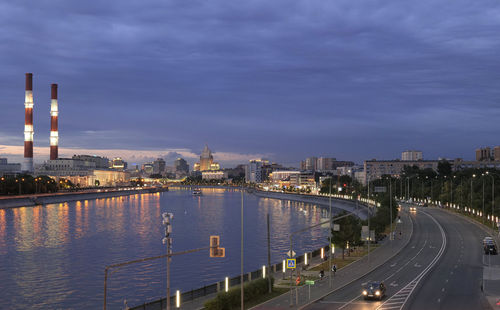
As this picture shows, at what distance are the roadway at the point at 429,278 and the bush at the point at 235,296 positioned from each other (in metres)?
3.99

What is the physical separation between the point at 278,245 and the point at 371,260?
26841mm

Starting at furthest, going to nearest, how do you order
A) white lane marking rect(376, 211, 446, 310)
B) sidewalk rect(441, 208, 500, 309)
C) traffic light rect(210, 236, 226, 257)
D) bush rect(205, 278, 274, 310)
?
1. sidewalk rect(441, 208, 500, 309)
2. white lane marking rect(376, 211, 446, 310)
3. bush rect(205, 278, 274, 310)
4. traffic light rect(210, 236, 226, 257)

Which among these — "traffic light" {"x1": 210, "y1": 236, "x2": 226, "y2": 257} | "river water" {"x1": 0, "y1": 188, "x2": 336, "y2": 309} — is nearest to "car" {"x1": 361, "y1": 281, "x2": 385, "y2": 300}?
"traffic light" {"x1": 210, "y1": 236, "x2": 226, "y2": 257}

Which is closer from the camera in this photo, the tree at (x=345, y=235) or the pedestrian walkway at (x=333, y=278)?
the pedestrian walkway at (x=333, y=278)

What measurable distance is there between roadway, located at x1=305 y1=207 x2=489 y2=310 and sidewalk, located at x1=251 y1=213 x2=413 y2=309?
2.17 ft

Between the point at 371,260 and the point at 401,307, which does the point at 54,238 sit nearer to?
the point at 371,260

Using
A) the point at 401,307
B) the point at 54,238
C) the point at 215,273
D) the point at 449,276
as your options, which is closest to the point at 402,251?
the point at 449,276

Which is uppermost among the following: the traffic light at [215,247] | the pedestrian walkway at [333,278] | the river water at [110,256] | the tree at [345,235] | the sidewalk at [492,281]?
the traffic light at [215,247]

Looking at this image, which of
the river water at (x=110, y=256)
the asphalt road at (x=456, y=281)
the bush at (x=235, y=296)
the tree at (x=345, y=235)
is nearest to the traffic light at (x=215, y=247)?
the bush at (x=235, y=296)

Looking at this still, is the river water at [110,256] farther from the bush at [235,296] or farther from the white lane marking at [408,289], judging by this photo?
the white lane marking at [408,289]

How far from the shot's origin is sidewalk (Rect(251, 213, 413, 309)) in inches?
1431

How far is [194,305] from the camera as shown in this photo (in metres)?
35.9

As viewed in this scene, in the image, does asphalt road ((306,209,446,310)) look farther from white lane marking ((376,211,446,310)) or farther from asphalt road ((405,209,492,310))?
asphalt road ((405,209,492,310))

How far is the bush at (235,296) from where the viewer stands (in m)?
33.1
